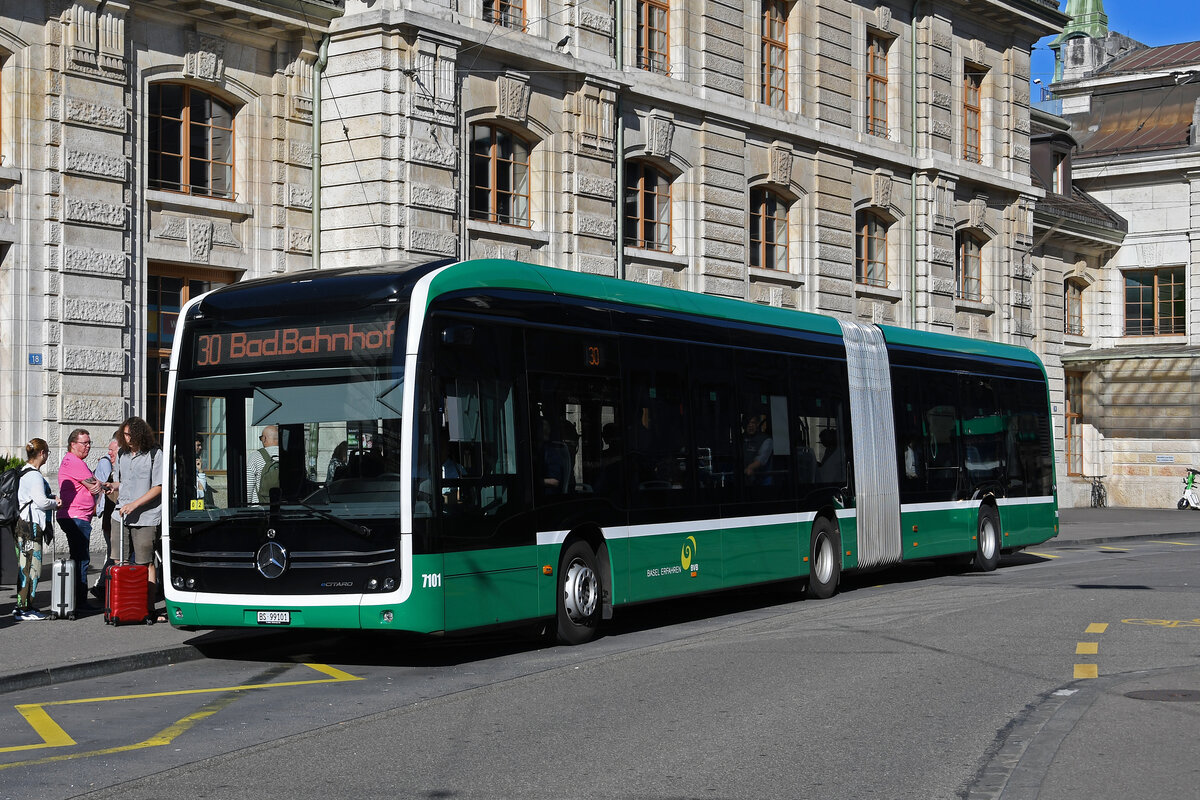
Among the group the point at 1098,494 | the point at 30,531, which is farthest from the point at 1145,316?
the point at 30,531

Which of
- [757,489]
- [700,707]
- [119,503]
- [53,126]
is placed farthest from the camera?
[53,126]

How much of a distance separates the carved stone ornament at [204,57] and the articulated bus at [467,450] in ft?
30.1

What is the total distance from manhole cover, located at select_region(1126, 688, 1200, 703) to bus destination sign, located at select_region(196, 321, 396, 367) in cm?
564

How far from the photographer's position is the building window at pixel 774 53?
30.5 m

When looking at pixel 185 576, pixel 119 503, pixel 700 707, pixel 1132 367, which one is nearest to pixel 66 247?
pixel 119 503

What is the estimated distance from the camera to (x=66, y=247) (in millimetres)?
19281

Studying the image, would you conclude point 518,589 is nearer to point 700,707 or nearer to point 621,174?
point 700,707

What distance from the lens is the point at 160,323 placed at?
20672 millimetres

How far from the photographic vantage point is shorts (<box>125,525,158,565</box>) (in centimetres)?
1390

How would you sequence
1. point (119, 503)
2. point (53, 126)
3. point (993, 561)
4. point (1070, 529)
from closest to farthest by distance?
point (119, 503)
point (53, 126)
point (993, 561)
point (1070, 529)

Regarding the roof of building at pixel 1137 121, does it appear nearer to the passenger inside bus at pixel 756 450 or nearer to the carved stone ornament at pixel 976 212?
the carved stone ornament at pixel 976 212

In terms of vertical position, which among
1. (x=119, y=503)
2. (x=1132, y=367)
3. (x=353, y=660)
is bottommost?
(x=353, y=660)

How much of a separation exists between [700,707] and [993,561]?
13285 millimetres

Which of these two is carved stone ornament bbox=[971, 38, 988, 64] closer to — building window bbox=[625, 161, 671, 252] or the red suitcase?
building window bbox=[625, 161, 671, 252]
